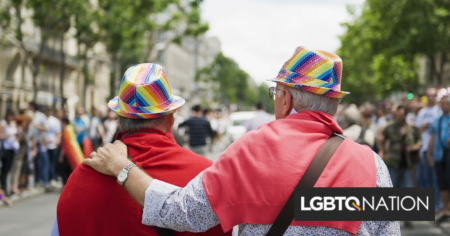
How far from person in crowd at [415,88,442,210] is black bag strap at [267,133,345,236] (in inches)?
319

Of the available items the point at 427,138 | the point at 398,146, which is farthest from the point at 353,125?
the point at 427,138

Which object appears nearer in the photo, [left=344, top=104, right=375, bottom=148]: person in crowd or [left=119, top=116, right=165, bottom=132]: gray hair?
[left=119, top=116, right=165, bottom=132]: gray hair

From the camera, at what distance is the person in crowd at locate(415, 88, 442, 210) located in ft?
33.6

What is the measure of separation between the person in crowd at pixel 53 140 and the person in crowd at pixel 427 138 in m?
7.88

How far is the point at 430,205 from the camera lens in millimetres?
2037

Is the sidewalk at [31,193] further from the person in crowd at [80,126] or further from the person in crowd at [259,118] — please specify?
the person in crowd at [259,118]

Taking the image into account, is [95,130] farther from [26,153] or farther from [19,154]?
[19,154]

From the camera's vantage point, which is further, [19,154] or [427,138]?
[19,154]

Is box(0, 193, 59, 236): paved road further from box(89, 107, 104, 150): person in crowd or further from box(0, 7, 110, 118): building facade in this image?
box(0, 7, 110, 118): building facade

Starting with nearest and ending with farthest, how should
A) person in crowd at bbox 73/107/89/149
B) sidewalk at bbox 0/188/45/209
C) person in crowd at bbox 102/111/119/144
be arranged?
1. sidewalk at bbox 0/188/45/209
2. person in crowd at bbox 73/107/89/149
3. person in crowd at bbox 102/111/119/144

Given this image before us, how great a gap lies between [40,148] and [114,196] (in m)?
11.5

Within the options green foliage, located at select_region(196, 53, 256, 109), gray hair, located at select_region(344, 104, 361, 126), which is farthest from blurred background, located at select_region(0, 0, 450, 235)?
green foliage, located at select_region(196, 53, 256, 109)

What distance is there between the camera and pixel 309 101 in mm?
2289

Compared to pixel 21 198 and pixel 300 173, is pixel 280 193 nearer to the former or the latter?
pixel 300 173
